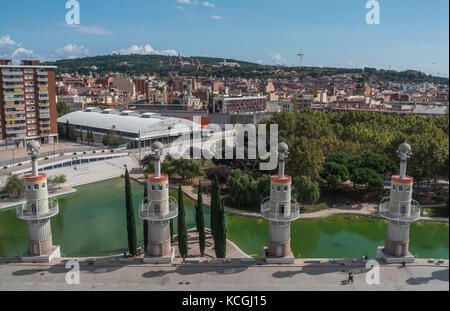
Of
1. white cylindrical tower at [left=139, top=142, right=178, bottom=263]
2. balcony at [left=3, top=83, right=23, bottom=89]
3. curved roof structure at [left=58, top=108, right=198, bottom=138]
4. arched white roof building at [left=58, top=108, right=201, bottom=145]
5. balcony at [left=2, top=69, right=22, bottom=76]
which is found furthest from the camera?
curved roof structure at [left=58, top=108, right=198, bottom=138]

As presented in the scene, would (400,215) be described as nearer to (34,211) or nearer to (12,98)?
(34,211)

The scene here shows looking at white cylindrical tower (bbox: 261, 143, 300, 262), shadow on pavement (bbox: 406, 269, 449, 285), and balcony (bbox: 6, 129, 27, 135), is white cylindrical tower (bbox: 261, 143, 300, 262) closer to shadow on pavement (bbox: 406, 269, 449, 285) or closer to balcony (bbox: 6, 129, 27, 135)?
shadow on pavement (bbox: 406, 269, 449, 285)

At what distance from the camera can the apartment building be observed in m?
31.7

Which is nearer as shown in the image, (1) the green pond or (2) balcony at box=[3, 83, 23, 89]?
(1) the green pond

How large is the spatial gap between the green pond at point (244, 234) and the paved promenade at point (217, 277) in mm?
3899

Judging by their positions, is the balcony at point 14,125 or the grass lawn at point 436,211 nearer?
the grass lawn at point 436,211

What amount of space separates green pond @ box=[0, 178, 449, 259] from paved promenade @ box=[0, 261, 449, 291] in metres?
3.90

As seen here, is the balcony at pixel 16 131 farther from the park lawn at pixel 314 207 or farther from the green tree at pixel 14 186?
the park lawn at pixel 314 207

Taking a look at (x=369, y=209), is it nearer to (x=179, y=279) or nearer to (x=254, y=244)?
(x=254, y=244)

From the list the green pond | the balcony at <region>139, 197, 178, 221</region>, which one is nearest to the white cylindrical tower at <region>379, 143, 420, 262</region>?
the green pond

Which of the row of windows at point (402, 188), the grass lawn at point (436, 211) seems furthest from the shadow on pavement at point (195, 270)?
the grass lawn at point (436, 211)

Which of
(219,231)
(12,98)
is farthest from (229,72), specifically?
(219,231)

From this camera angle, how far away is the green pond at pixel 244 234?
1555 centimetres

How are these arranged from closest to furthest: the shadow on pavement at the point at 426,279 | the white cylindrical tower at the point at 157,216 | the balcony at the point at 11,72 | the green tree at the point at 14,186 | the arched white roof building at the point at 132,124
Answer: the shadow on pavement at the point at 426,279, the white cylindrical tower at the point at 157,216, the green tree at the point at 14,186, the balcony at the point at 11,72, the arched white roof building at the point at 132,124
